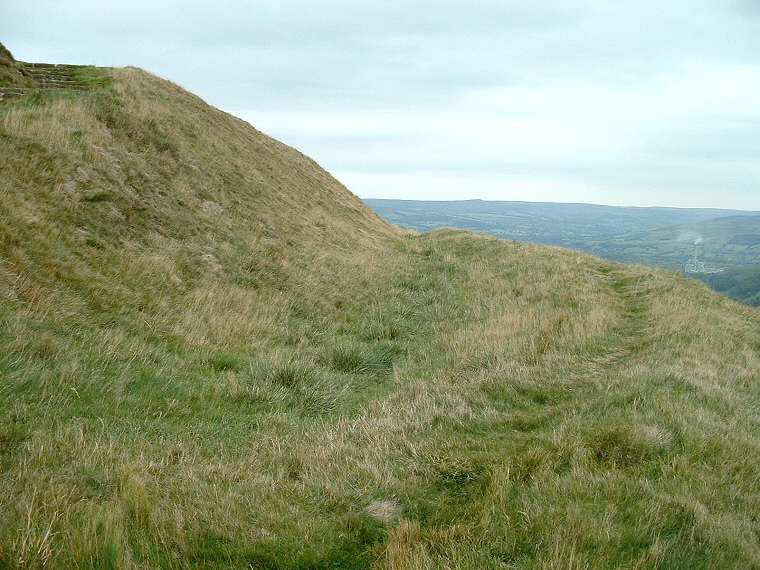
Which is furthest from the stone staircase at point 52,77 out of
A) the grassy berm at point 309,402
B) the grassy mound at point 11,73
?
the grassy berm at point 309,402

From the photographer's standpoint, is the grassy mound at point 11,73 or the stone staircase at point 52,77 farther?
the stone staircase at point 52,77

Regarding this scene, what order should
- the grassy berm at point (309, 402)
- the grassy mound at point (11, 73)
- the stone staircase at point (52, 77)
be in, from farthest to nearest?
1. the stone staircase at point (52, 77)
2. the grassy mound at point (11, 73)
3. the grassy berm at point (309, 402)

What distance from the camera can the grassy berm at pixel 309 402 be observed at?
3912mm

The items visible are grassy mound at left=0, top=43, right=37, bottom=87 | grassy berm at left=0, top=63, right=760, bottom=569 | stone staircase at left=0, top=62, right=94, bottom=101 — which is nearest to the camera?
grassy berm at left=0, top=63, right=760, bottom=569

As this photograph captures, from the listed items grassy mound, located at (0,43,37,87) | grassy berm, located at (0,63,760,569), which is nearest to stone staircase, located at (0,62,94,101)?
grassy mound, located at (0,43,37,87)

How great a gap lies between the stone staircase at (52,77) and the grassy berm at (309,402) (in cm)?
259

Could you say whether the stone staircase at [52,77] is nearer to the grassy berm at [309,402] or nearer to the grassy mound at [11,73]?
the grassy mound at [11,73]

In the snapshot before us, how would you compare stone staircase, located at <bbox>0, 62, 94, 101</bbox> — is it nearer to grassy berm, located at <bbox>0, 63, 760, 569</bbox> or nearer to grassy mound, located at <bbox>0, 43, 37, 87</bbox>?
grassy mound, located at <bbox>0, 43, 37, 87</bbox>

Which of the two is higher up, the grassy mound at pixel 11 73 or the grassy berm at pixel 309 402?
the grassy mound at pixel 11 73

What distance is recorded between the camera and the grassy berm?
391 cm

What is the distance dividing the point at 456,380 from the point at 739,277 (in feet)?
241

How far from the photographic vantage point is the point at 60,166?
12.3 meters

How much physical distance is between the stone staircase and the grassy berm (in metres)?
2.59

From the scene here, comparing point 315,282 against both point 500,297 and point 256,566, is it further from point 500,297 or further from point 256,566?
point 256,566
